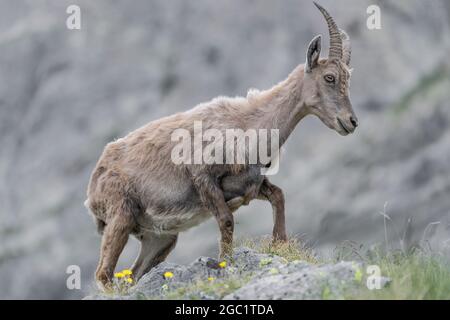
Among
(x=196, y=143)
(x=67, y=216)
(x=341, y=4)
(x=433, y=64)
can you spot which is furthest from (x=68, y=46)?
(x=196, y=143)

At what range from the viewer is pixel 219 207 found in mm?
9438

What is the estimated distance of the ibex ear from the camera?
9.70 m

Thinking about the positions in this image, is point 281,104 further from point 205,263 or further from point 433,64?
point 433,64

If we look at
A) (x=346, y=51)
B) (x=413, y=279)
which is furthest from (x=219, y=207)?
(x=413, y=279)

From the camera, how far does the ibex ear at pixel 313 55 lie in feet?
31.8

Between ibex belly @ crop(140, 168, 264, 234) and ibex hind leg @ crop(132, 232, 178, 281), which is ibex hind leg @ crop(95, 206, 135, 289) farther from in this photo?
ibex hind leg @ crop(132, 232, 178, 281)

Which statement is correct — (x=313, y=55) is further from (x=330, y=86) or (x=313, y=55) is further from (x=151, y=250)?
(x=151, y=250)

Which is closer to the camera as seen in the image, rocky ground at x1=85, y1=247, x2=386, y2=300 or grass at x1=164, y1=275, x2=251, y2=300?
rocky ground at x1=85, y1=247, x2=386, y2=300

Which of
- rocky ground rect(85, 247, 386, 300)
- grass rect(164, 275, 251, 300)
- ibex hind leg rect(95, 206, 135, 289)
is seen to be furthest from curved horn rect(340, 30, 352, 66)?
grass rect(164, 275, 251, 300)

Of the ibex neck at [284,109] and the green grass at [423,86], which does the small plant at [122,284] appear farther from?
the green grass at [423,86]

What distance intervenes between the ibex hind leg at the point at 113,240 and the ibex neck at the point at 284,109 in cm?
190

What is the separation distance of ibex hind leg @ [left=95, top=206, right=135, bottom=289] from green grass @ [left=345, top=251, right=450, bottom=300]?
3.33 m

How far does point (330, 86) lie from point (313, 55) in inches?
16.4

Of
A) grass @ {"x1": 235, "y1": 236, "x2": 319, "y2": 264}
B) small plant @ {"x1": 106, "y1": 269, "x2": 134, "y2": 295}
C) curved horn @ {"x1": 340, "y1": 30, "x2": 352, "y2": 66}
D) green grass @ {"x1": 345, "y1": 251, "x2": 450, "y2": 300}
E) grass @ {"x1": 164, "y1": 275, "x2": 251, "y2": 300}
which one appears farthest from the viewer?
curved horn @ {"x1": 340, "y1": 30, "x2": 352, "y2": 66}
